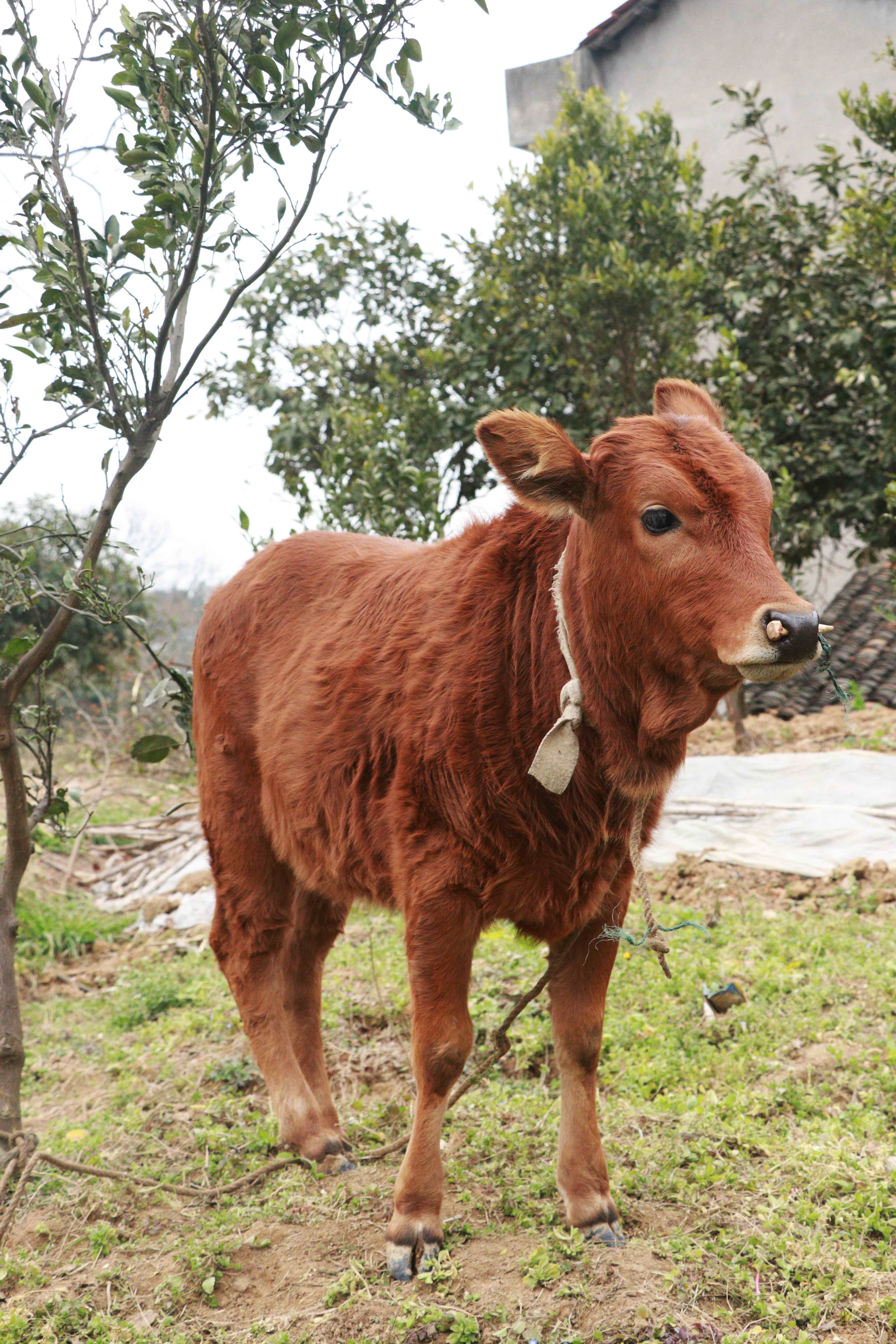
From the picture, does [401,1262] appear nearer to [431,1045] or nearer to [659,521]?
[431,1045]

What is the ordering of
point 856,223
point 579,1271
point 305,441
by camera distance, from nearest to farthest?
point 579,1271 < point 856,223 < point 305,441

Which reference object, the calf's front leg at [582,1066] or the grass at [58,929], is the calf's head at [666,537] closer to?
the calf's front leg at [582,1066]

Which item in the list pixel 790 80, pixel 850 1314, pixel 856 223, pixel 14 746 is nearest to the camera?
pixel 850 1314

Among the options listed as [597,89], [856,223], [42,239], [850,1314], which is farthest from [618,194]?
[850,1314]

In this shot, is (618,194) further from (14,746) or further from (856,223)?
(14,746)

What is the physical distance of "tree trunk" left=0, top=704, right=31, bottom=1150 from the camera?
3.47 metres

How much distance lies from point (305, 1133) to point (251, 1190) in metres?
0.25

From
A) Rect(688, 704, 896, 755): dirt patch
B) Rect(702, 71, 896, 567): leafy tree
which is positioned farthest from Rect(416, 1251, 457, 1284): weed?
Rect(702, 71, 896, 567): leafy tree

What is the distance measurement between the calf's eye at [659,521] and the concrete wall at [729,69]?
32.9 feet

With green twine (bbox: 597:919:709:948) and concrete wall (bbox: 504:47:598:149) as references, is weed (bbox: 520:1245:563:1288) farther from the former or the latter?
concrete wall (bbox: 504:47:598:149)

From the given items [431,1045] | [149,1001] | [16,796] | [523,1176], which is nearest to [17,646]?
[16,796]

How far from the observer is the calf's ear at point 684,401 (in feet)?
9.80

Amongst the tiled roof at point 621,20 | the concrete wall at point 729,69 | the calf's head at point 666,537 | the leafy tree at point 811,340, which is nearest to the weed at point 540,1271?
the calf's head at point 666,537

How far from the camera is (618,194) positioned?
27.6 feet
